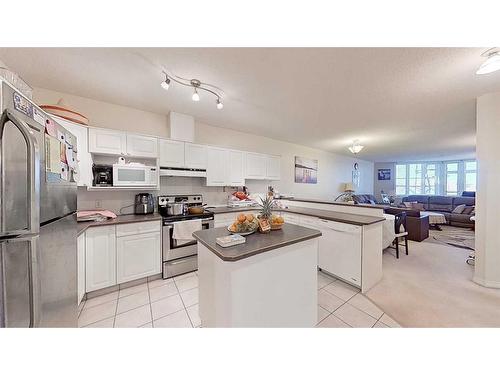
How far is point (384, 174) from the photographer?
879 cm

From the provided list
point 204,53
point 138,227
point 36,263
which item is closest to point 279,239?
point 36,263

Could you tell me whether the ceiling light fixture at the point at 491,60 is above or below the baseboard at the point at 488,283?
A: above

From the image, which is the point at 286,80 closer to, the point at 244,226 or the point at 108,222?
the point at 244,226

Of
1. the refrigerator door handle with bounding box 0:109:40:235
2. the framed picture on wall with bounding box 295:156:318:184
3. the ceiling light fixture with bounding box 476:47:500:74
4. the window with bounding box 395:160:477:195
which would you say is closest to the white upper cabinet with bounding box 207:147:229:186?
the refrigerator door handle with bounding box 0:109:40:235

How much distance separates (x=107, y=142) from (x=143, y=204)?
0.96 metres

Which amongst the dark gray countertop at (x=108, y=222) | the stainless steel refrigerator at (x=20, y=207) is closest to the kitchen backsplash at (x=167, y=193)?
the dark gray countertop at (x=108, y=222)

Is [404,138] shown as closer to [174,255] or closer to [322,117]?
[322,117]

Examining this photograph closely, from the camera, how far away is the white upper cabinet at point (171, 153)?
2688 millimetres

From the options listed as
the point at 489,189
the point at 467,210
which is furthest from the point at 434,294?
the point at 467,210

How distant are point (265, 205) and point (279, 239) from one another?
353mm

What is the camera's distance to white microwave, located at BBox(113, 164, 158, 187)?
2.32 metres

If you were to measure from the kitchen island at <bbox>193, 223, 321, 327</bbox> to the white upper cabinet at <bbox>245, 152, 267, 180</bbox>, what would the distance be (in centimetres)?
218

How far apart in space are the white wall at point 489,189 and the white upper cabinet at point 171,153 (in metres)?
4.29

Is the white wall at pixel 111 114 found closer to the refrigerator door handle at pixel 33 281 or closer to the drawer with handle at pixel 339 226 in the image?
the refrigerator door handle at pixel 33 281
